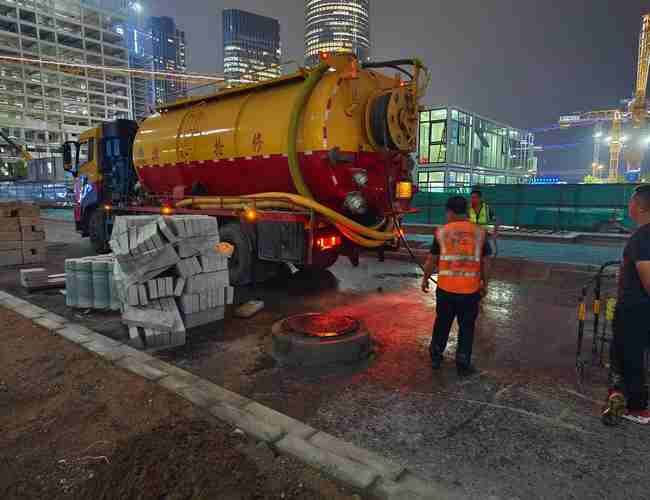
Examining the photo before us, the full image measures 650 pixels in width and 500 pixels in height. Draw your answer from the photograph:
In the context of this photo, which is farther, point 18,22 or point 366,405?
point 18,22

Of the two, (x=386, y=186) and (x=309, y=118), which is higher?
(x=309, y=118)

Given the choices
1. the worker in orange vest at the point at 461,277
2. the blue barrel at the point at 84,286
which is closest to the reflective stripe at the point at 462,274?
the worker in orange vest at the point at 461,277

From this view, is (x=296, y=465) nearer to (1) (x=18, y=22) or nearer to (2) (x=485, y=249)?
(2) (x=485, y=249)

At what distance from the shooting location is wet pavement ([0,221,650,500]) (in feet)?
8.59

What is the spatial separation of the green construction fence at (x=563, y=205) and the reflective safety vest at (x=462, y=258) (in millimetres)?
11585

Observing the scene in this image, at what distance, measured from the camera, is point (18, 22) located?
7800 cm

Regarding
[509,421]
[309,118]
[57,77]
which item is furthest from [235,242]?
[57,77]

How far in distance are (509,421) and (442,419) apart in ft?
1.74

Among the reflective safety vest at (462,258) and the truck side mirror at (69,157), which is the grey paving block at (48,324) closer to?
the reflective safety vest at (462,258)

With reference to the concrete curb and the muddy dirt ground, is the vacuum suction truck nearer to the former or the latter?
the concrete curb

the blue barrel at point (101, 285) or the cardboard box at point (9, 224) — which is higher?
the cardboard box at point (9, 224)

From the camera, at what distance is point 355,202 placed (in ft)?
22.3

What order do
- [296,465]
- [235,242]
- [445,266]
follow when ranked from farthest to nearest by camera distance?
[235,242] < [445,266] < [296,465]

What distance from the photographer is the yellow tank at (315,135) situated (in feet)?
21.7
